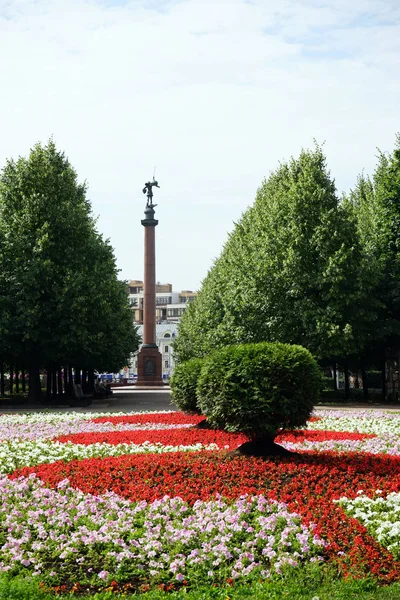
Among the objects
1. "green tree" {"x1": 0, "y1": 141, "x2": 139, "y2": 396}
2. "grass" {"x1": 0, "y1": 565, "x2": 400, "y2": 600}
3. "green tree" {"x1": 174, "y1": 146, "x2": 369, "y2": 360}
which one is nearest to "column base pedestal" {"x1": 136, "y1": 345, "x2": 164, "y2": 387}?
"green tree" {"x1": 0, "y1": 141, "x2": 139, "y2": 396}

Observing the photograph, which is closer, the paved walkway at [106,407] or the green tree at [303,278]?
the paved walkway at [106,407]

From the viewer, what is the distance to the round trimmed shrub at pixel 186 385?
20.5 meters

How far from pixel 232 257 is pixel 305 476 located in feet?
112

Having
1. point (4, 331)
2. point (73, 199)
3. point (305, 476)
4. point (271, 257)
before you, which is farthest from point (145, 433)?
point (73, 199)

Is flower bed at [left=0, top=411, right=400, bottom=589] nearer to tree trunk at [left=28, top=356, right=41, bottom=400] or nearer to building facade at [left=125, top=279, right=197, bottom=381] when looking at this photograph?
tree trunk at [left=28, top=356, right=41, bottom=400]

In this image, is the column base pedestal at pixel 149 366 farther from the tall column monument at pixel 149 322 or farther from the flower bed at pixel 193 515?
the flower bed at pixel 193 515

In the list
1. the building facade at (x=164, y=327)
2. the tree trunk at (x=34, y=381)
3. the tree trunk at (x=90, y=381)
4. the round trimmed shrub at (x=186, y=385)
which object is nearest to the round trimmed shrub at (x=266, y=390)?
the round trimmed shrub at (x=186, y=385)

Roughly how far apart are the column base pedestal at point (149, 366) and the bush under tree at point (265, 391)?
54.6 metres

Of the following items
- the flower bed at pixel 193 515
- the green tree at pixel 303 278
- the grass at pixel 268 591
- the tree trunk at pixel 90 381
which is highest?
the green tree at pixel 303 278

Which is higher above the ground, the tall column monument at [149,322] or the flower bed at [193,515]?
the tall column monument at [149,322]

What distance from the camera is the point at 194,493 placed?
33.1ft

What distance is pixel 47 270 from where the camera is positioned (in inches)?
1458

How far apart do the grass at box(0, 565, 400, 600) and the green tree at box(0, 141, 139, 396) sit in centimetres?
3000

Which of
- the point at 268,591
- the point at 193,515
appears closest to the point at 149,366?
the point at 193,515
